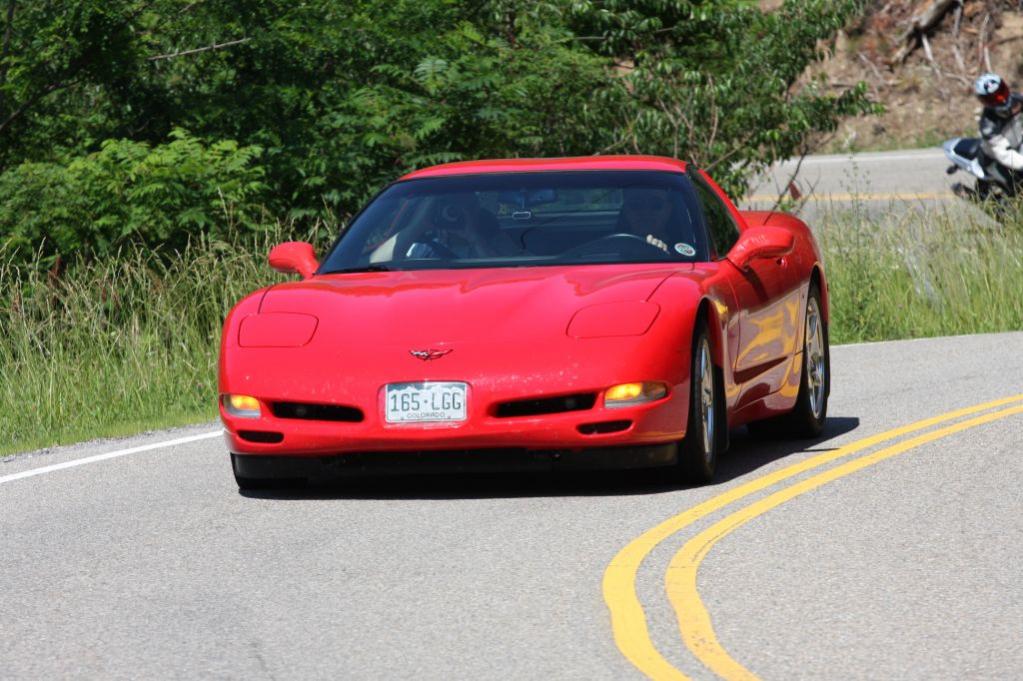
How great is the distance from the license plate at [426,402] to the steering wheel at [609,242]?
135 centimetres

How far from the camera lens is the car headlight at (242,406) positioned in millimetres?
8273

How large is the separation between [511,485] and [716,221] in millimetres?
1808

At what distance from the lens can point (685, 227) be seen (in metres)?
9.29

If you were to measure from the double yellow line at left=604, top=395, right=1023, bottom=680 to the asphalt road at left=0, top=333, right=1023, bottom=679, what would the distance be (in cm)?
1

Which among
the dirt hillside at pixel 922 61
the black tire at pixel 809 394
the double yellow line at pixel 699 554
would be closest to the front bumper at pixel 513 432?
the double yellow line at pixel 699 554

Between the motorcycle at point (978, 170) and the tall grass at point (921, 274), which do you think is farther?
the motorcycle at point (978, 170)

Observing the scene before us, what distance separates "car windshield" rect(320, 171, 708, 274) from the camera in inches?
360

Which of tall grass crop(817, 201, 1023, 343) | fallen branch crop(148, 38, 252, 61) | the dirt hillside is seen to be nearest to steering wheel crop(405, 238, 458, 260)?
tall grass crop(817, 201, 1023, 343)

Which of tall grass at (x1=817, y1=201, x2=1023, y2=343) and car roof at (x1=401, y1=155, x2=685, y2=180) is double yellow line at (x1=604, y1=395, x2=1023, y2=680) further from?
tall grass at (x1=817, y1=201, x2=1023, y2=343)

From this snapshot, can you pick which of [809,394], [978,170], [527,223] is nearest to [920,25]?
[978,170]

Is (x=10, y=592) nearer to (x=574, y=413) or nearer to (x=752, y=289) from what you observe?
(x=574, y=413)

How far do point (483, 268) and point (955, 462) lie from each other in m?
2.33

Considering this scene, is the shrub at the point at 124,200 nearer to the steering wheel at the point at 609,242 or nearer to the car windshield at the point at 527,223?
the car windshield at the point at 527,223

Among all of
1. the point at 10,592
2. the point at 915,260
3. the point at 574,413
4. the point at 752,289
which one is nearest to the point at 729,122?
the point at 915,260
